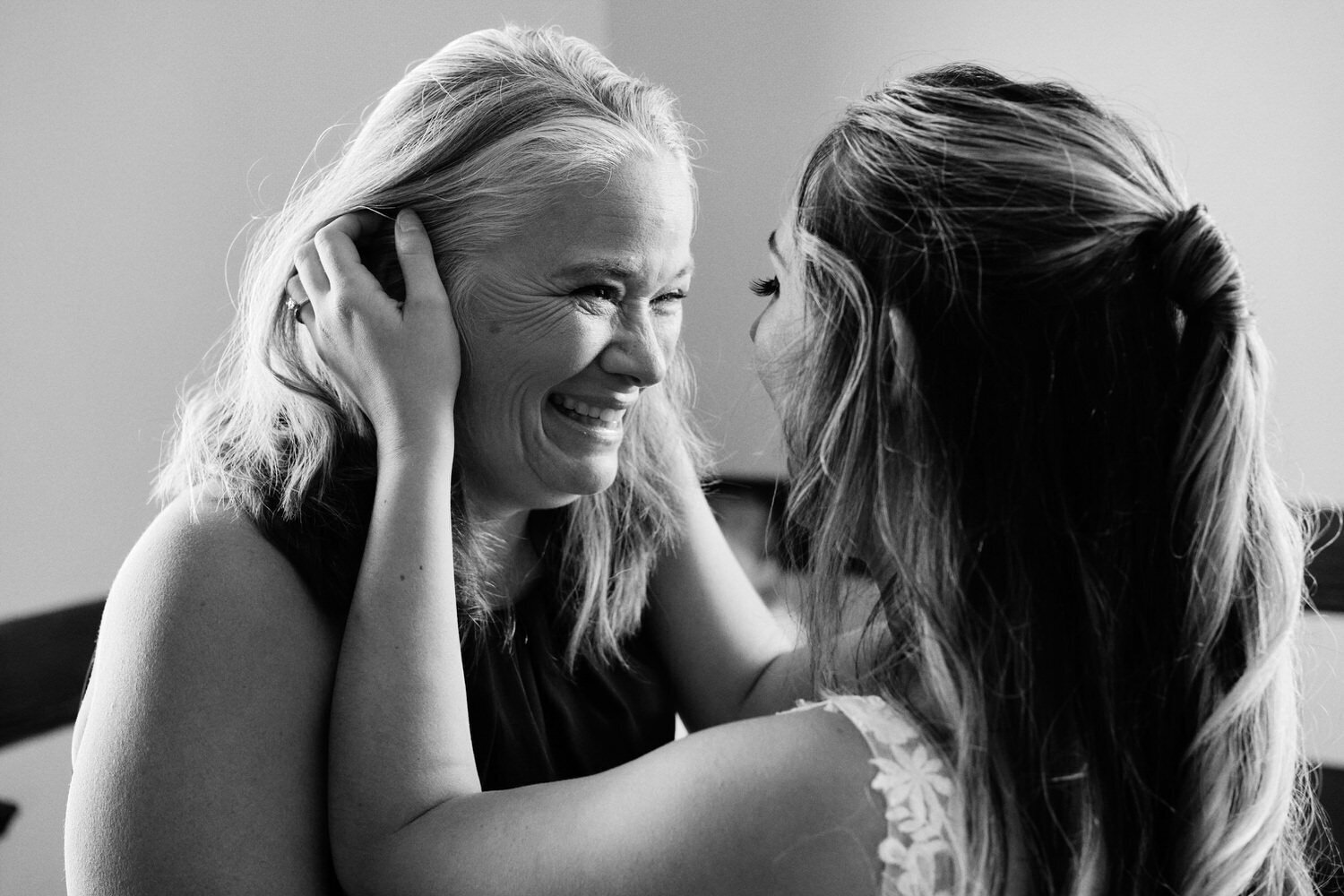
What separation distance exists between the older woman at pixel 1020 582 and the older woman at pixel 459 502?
0.23 metres

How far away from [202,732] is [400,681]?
7.0 inches

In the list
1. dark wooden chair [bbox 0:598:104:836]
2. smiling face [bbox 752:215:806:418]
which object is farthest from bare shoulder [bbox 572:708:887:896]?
dark wooden chair [bbox 0:598:104:836]

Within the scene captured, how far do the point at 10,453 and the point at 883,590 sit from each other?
1529 millimetres

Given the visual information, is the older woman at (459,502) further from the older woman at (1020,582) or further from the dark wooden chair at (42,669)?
the dark wooden chair at (42,669)

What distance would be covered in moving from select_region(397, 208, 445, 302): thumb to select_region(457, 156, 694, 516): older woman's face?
0.18ft

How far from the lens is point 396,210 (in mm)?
1255

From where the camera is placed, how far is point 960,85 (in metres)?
0.98

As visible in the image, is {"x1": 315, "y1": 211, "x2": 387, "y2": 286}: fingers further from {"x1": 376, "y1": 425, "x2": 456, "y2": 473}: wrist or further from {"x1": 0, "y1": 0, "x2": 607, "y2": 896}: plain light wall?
{"x1": 0, "y1": 0, "x2": 607, "y2": 896}: plain light wall

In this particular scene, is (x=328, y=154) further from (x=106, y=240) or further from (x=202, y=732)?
(x=202, y=732)

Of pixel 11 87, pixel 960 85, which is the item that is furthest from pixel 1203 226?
pixel 11 87

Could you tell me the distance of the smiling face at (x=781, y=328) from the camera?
100 centimetres

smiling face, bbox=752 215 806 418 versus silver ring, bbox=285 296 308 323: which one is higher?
smiling face, bbox=752 215 806 418

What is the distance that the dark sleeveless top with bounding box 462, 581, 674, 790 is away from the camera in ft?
4.19

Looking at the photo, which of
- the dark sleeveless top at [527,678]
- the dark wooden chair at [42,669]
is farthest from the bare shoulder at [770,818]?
the dark wooden chair at [42,669]
